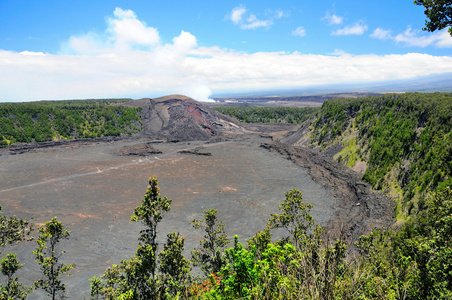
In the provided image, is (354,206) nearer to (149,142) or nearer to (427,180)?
(427,180)

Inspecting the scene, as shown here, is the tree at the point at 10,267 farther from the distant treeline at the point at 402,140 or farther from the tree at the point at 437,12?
the distant treeline at the point at 402,140

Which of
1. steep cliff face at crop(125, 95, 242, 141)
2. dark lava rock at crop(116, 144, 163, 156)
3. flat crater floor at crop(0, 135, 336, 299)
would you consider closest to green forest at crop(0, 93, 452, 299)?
flat crater floor at crop(0, 135, 336, 299)

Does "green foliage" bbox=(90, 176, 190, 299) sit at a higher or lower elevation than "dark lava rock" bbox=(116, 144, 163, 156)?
higher

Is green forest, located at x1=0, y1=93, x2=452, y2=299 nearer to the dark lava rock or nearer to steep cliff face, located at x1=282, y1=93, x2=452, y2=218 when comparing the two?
steep cliff face, located at x1=282, y1=93, x2=452, y2=218

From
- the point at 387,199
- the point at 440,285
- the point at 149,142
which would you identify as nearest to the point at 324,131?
the point at 387,199

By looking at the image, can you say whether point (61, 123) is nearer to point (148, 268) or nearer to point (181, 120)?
point (181, 120)

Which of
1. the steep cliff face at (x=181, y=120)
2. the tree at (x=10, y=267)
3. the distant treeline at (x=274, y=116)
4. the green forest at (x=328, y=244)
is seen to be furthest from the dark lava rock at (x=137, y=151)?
the distant treeline at (x=274, y=116)
